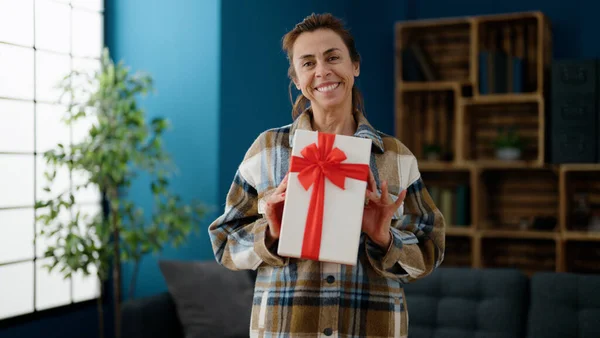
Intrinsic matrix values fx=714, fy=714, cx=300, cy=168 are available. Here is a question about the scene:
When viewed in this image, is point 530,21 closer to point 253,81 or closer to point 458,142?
point 458,142

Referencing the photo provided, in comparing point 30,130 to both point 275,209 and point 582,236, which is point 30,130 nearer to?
point 275,209

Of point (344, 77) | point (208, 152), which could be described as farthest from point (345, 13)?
point (344, 77)

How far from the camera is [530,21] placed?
→ 14.0ft

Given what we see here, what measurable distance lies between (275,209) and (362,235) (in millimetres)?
175

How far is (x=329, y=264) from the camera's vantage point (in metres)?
1.29

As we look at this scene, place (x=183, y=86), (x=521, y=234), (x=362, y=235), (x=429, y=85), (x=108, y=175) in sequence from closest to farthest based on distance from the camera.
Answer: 1. (x=362, y=235)
2. (x=108, y=175)
3. (x=183, y=86)
4. (x=521, y=234)
5. (x=429, y=85)

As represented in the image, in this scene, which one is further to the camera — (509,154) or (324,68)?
(509,154)

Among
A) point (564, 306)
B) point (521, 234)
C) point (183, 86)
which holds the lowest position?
point (564, 306)

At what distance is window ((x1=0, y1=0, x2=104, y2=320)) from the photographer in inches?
121

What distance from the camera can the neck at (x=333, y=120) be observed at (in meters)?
1.36

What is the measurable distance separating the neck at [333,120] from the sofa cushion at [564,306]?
1.50 meters

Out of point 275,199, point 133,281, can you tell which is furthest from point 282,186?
point 133,281

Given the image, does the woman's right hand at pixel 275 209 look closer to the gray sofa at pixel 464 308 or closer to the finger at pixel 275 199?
the finger at pixel 275 199

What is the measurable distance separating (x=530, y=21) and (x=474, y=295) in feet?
7.23
